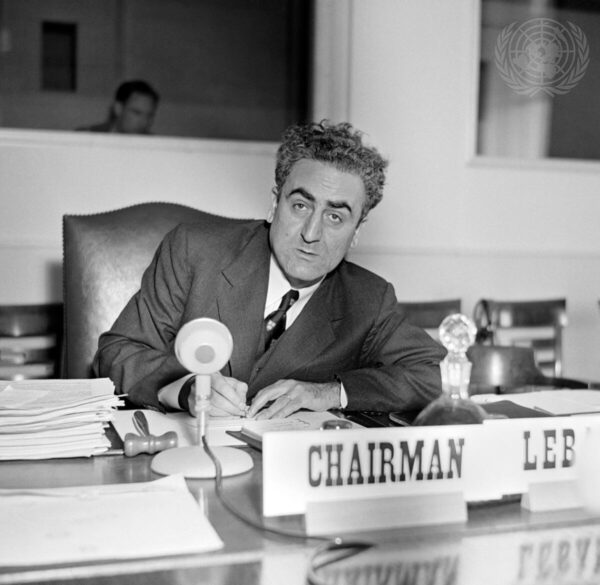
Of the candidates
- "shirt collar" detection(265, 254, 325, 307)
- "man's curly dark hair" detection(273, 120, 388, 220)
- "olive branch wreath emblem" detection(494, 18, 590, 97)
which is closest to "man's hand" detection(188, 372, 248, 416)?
"shirt collar" detection(265, 254, 325, 307)

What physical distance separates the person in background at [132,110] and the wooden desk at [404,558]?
9.68 feet

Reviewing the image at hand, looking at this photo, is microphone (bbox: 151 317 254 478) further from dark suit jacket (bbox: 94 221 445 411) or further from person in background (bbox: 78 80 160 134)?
person in background (bbox: 78 80 160 134)

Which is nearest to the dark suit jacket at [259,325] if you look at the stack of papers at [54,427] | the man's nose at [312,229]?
the man's nose at [312,229]

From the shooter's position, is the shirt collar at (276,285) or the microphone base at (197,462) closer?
the microphone base at (197,462)

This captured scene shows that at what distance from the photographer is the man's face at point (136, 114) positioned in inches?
144

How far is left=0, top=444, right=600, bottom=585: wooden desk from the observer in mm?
703

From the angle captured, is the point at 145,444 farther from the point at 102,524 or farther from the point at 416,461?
the point at 416,461

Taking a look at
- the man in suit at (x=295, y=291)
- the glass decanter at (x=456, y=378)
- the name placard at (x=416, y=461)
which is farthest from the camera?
the man in suit at (x=295, y=291)

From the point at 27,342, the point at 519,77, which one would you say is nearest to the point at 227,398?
the point at 27,342

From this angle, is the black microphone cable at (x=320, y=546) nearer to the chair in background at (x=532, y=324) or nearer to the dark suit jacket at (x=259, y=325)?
the dark suit jacket at (x=259, y=325)

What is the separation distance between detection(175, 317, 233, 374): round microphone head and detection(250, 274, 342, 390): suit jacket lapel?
2.39 ft

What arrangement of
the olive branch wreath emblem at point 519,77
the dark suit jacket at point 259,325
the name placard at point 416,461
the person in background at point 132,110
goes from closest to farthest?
the name placard at point 416,461, the dark suit jacket at point 259,325, the person in background at point 132,110, the olive branch wreath emblem at point 519,77

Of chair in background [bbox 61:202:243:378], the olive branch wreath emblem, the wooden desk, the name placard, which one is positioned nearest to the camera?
the wooden desk

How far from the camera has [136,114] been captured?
375 centimetres
